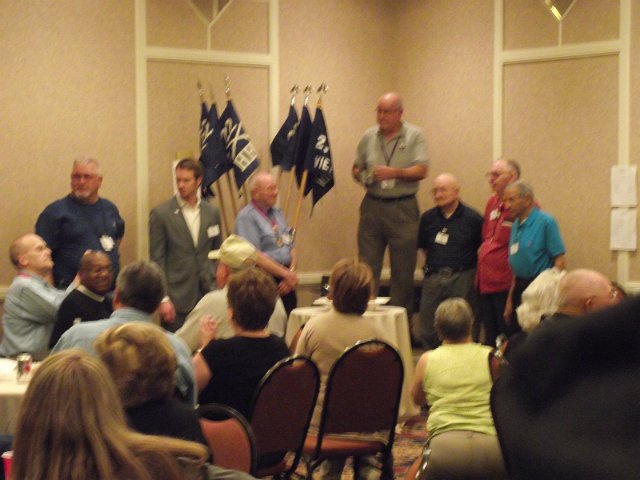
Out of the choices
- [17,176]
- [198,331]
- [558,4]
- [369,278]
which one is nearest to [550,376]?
[369,278]

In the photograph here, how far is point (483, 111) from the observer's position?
788 centimetres

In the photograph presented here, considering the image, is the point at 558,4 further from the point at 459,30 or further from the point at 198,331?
the point at 198,331

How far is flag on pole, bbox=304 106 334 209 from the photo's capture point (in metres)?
7.61

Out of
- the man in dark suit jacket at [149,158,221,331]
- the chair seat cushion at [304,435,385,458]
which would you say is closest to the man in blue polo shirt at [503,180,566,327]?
the man in dark suit jacket at [149,158,221,331]

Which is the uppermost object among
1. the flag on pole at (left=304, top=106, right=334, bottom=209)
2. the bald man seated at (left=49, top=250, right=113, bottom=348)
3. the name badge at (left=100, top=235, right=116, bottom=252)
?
the flag on pole at (left=304, top=106, right=334, bottom=209)

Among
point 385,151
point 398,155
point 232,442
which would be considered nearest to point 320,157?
point 385,151

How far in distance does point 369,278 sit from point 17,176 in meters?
3.52

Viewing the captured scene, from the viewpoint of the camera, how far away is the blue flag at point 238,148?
7363 millimetres

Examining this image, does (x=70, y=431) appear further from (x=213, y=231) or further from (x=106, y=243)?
(x=213, y=231)

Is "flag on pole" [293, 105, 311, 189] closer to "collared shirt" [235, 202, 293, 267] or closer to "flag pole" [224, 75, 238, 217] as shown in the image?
"flag pole" [224, 75, 238, 217]

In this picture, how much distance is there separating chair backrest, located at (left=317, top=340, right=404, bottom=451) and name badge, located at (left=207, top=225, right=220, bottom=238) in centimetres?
321

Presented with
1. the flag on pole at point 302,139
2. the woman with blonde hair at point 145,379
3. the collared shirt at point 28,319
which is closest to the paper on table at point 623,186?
the flag on pole at point 302,139

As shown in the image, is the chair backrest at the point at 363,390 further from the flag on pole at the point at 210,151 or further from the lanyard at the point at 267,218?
the flag on pole at the point at 210,151

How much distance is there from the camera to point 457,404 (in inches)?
146
